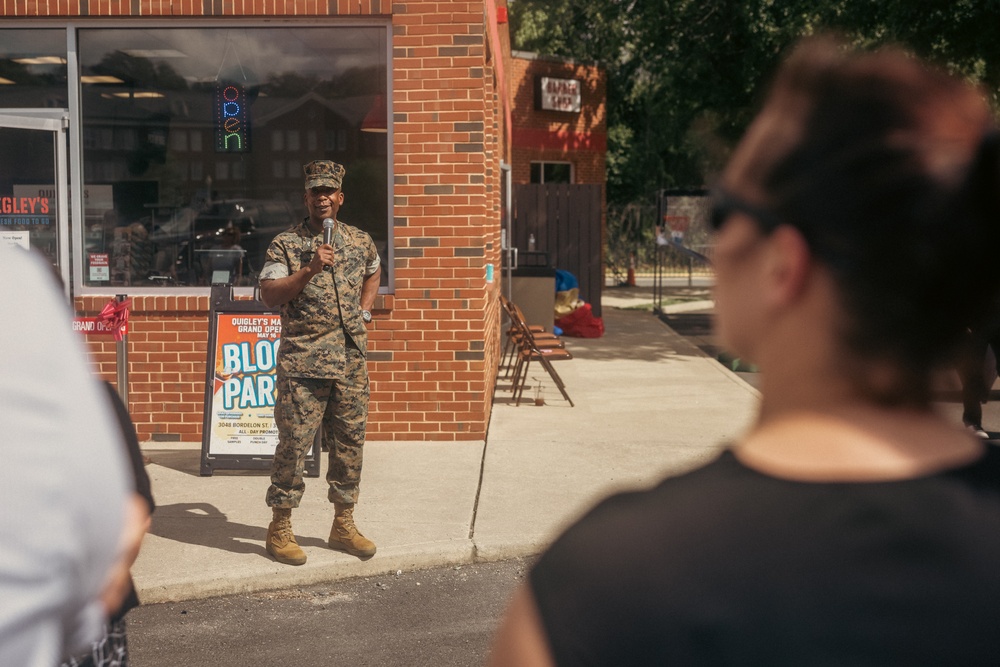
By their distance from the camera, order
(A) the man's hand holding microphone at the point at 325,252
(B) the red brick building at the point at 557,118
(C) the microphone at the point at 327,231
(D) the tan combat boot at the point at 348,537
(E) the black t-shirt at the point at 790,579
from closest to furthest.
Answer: (E) the black t-shirt at the point at 790,579, (A) the man's hand holding microphone at the point at 325,252, (C) the microphone at the point at 327,231, (D) the tan combat boot at the point at 348,537, (B) the red brick building at the point at 557,118

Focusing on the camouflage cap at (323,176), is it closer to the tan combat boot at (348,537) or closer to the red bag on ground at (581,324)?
the tan combat boot at (348,537)

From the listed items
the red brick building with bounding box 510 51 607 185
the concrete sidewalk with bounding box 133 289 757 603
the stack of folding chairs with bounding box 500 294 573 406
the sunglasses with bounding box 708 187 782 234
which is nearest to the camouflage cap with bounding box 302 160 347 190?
the concrete sidewalk with bounding box 133 289 757 603

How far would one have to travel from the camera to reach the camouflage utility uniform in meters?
5.96

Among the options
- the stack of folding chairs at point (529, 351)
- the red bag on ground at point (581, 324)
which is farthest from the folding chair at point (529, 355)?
the red bag on ground at point (581, 324)

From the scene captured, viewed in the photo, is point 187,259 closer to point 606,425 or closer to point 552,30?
point 606,425

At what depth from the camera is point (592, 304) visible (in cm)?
1898

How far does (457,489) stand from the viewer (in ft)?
24.6

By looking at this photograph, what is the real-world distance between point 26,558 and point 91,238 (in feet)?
27.7

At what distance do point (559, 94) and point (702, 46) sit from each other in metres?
6.56

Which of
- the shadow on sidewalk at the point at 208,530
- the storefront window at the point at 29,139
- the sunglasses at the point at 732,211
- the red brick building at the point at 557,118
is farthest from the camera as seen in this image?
the red brick building at the point at 557,118

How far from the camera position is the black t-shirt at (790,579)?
3.48 feet

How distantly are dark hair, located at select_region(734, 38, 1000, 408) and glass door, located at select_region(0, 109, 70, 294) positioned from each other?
26.7 feet

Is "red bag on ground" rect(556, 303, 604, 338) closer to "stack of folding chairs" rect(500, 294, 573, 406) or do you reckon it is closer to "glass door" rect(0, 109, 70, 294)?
"stack of folding chairs" rect(500, 294, 573, 406)

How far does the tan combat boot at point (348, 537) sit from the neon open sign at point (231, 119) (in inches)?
160
